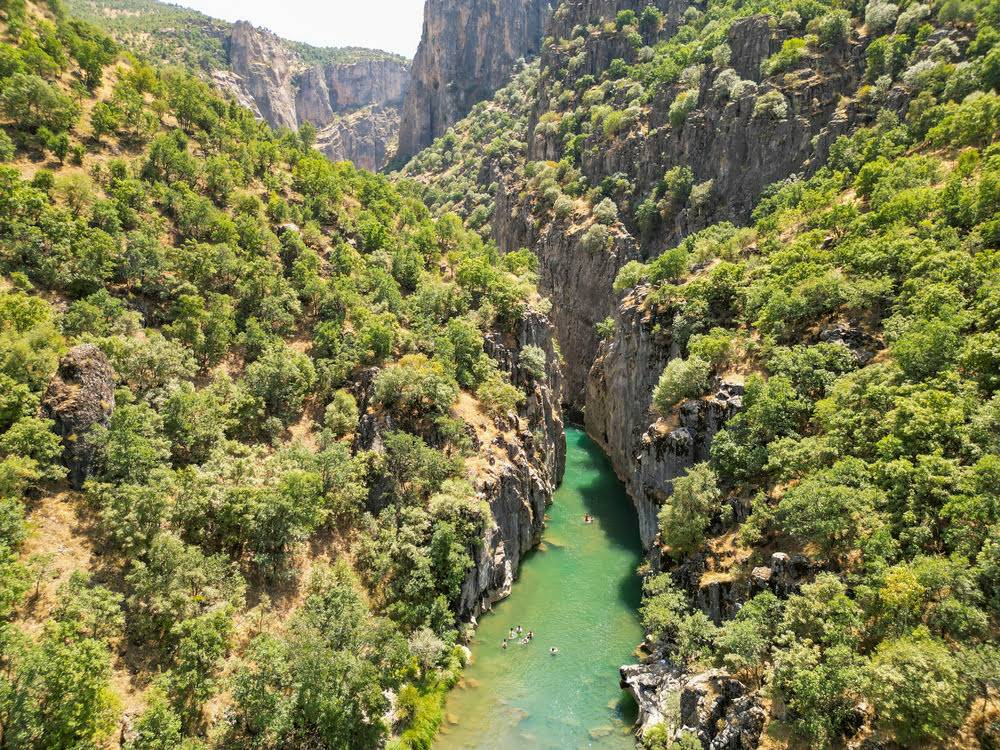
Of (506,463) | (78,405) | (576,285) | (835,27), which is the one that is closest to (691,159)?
(835,27)

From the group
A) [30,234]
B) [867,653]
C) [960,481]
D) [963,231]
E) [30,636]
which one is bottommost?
[30,636]

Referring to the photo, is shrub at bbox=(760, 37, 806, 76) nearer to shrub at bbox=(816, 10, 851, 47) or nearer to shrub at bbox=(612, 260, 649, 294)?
shrub at bbox=(816, 10, 851, 47)

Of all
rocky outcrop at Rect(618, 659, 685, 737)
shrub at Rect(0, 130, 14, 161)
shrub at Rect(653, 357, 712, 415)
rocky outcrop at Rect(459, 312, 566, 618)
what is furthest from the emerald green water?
shrub at Rect(0, 130, 14, 161)

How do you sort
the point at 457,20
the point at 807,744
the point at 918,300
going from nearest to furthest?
1. the point at 807,744
2. the point at 918,300
3. the point at 457,20

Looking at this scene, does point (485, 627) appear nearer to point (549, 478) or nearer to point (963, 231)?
point (549, 478)

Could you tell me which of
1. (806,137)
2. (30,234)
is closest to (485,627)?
(30,234)

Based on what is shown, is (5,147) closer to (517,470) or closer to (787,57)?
(517,470)

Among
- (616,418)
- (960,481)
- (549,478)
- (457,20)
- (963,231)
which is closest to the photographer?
(960,481)
